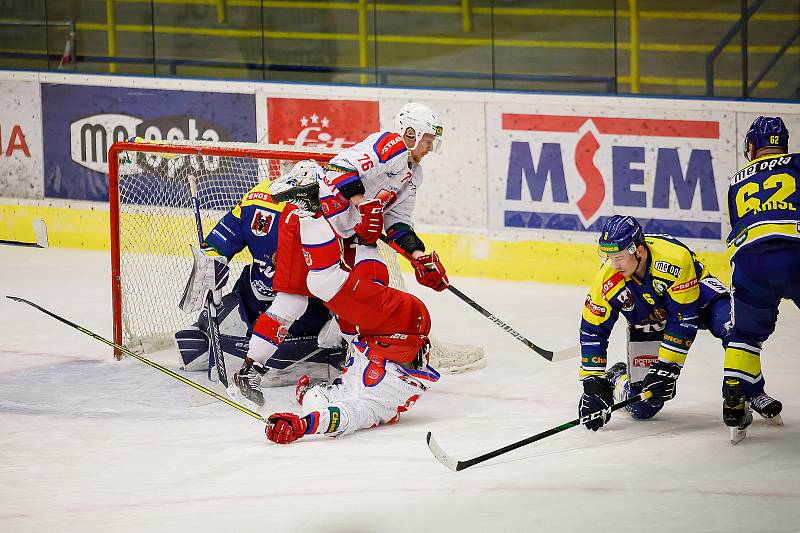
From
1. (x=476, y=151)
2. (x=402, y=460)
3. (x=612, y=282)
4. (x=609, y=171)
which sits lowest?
(x=402, y=460)

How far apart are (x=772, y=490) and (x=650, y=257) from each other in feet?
3.27

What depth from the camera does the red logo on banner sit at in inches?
328

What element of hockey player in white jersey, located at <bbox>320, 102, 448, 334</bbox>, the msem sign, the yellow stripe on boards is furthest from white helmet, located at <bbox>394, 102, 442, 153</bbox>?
the msem sign

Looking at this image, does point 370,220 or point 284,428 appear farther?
point 370,220

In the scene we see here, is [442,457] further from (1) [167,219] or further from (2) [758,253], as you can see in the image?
(1) [167,219]

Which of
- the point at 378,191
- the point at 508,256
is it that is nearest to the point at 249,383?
the point at 378,191

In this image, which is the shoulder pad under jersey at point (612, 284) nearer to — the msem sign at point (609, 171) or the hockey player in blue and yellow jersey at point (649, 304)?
the hockey player in blue and yellow jersey at point (649, 304)

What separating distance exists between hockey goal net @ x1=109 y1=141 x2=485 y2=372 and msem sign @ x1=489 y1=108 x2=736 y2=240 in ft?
5.36

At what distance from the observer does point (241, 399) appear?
5.41m

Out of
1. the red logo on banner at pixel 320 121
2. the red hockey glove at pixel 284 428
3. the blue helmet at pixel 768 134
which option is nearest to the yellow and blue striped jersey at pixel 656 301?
the blue helmet at pixel 768 134

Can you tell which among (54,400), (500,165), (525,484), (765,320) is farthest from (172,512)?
(500,165)

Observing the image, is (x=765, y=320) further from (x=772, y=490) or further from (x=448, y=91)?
(x=448, y=91)

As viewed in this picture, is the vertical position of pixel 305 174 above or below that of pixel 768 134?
below

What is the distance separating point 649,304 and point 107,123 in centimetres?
521
